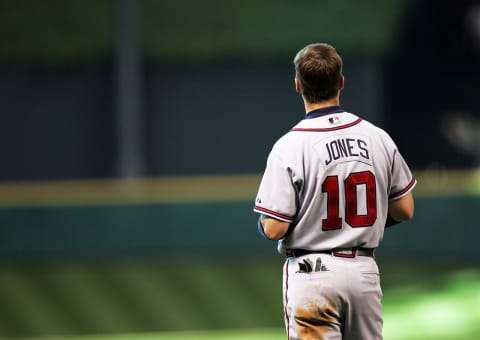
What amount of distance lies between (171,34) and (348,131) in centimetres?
872

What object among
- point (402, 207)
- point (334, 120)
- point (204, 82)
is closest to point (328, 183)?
point (334, 120)

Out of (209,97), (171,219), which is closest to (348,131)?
(171,219)

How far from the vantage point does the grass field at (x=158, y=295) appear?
6.80 meters

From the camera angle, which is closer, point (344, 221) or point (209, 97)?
point (344, 221)

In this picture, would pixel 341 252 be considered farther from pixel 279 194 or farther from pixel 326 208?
pixel 279 194

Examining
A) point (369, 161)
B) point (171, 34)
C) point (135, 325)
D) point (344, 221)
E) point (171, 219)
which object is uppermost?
point (171, 34)

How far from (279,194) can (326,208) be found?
0.48ft

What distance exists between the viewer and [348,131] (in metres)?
2.79

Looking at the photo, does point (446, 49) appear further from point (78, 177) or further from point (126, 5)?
point (78, 177)

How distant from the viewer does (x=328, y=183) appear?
272 cm

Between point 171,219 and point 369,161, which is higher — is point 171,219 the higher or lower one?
the lower one

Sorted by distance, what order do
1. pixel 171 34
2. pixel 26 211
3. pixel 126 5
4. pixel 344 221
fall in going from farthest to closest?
pixel 171 34
pixel 126 5
pixel 26 211
pixel 344 221

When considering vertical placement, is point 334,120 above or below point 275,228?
above

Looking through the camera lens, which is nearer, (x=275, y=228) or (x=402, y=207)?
(x=275, y=228)
